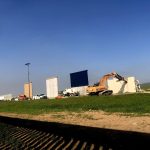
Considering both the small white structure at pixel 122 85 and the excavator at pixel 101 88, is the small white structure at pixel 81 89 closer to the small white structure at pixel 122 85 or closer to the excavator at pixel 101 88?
the small white structure at pixel 122 85

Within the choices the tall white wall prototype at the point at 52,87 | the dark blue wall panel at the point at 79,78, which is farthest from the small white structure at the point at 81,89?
the tall white wall prototype at the point at 52,87

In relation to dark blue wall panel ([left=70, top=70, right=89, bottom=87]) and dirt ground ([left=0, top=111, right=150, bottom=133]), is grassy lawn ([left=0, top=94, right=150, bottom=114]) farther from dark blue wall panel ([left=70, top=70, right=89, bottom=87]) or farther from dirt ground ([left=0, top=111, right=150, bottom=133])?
dark blue wall panel ([left=70, top=70, right=89, bottom=87])

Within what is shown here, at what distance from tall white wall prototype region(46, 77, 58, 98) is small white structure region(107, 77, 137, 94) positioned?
2194 cm

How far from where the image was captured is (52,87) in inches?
3730

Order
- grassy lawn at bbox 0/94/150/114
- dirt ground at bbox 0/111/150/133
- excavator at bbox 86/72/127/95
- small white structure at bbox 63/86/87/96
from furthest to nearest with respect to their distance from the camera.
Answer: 1. small white structure at bbox 63/86/87/96
2. excavator at bbox 86/72/127/95
3. grassy lawn at bbox 0/94/150/114
4. dirt ground at bbox 0/111/150/133

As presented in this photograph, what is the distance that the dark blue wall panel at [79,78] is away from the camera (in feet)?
286

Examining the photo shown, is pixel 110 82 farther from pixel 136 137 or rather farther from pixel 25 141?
pixel 136 137

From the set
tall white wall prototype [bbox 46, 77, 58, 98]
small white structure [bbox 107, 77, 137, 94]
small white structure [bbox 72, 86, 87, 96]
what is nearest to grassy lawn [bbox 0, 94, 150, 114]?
small white structure [bbox 107, 77, 137, 94]

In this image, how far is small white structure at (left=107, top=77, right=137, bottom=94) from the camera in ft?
228

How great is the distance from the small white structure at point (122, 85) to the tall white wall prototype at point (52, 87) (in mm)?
21936

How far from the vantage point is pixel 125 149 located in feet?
20.8

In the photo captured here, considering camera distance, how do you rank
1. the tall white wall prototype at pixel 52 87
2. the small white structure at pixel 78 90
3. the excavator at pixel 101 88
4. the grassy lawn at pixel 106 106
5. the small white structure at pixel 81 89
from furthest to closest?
1. the tall white wall prototype at pixel 52 87
2. the small white structure at pixel 78 90
3. the small white structure at pixel 81 89
4. the excavator at pixel 101 88
5. the grassy lawn at pixel 106 106

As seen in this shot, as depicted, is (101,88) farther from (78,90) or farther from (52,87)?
(52,87)

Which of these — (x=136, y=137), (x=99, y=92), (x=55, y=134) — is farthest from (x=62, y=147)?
(x=99, y=92)
